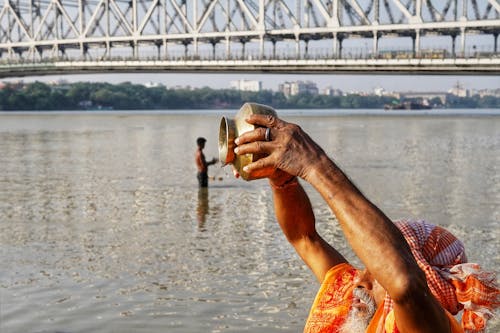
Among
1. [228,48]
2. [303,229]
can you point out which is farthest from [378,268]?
[228,48]

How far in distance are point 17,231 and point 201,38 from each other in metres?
69.2

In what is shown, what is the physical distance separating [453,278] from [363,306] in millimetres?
277

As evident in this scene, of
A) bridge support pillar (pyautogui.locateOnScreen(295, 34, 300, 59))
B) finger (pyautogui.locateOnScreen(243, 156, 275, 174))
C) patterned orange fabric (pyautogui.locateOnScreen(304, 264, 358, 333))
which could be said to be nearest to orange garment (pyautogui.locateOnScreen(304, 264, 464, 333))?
patterned orange fabric (pyautogui.locateOnScreen(304, 264, 358, 333))

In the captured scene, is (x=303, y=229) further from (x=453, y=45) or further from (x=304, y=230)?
(x=453, y=45)

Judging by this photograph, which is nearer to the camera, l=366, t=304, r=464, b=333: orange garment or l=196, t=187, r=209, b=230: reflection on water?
l=366, t=304, r=464, b=333: orange garment

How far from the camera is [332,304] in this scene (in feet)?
6.18

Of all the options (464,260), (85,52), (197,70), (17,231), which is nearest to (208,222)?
(17,231)

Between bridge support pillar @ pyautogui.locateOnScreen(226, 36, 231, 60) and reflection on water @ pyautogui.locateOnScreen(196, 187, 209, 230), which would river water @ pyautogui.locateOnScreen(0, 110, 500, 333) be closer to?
reflection on water @ pyautogui.locateOnScreen(196, 187, 209, 230)

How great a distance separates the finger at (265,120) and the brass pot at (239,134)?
0.05ft

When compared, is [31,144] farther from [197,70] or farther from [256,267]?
[197,70]

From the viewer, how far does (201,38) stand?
254 feet

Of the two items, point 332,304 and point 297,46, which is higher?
point 297,46

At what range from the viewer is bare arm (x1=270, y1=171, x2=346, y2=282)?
210cm

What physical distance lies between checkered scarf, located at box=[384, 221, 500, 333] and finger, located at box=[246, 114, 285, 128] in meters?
0.37
